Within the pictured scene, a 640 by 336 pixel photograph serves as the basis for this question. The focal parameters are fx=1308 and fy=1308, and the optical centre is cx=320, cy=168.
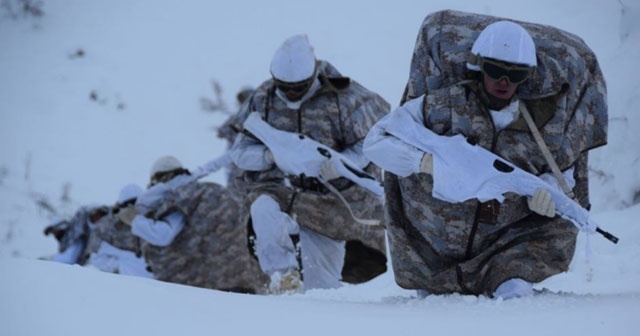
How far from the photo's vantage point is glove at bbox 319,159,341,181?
817 centimetres

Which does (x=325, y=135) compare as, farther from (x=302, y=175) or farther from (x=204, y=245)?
(x=204, y=245)

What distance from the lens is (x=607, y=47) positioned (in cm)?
1279

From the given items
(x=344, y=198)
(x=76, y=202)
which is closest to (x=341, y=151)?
(x=344, y=198)

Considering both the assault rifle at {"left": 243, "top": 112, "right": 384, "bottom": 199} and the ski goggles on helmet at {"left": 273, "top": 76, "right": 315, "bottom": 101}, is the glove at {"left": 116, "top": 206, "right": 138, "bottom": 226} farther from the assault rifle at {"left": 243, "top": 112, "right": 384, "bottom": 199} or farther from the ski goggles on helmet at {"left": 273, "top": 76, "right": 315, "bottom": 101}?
the ski goggles on helmet at {"left": 273, "top": 76, "right": 315, "bottom": 101}

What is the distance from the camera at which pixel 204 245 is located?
1085 cm

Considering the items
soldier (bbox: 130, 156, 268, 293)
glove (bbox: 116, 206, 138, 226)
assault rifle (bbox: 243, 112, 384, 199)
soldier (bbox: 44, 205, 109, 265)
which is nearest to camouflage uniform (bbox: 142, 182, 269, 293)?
soldier (bbox: 130, 156, 268, 293)

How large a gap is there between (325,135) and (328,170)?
0.26 meters

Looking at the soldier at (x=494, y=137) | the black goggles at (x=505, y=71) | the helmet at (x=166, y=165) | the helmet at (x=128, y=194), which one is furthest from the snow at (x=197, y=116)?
the helmet at (x=128, y=194)

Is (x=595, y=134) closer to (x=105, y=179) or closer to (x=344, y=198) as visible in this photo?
(x=344, y=198)

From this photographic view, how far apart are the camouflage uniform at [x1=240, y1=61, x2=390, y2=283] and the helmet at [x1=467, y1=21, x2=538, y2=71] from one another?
2474mm

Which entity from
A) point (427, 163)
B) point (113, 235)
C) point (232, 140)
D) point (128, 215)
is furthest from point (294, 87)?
point (232, 140)

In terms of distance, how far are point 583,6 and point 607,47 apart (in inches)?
102

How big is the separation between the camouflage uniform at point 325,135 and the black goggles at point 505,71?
2.61 meters

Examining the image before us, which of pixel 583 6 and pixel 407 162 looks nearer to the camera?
pixel 407 162
